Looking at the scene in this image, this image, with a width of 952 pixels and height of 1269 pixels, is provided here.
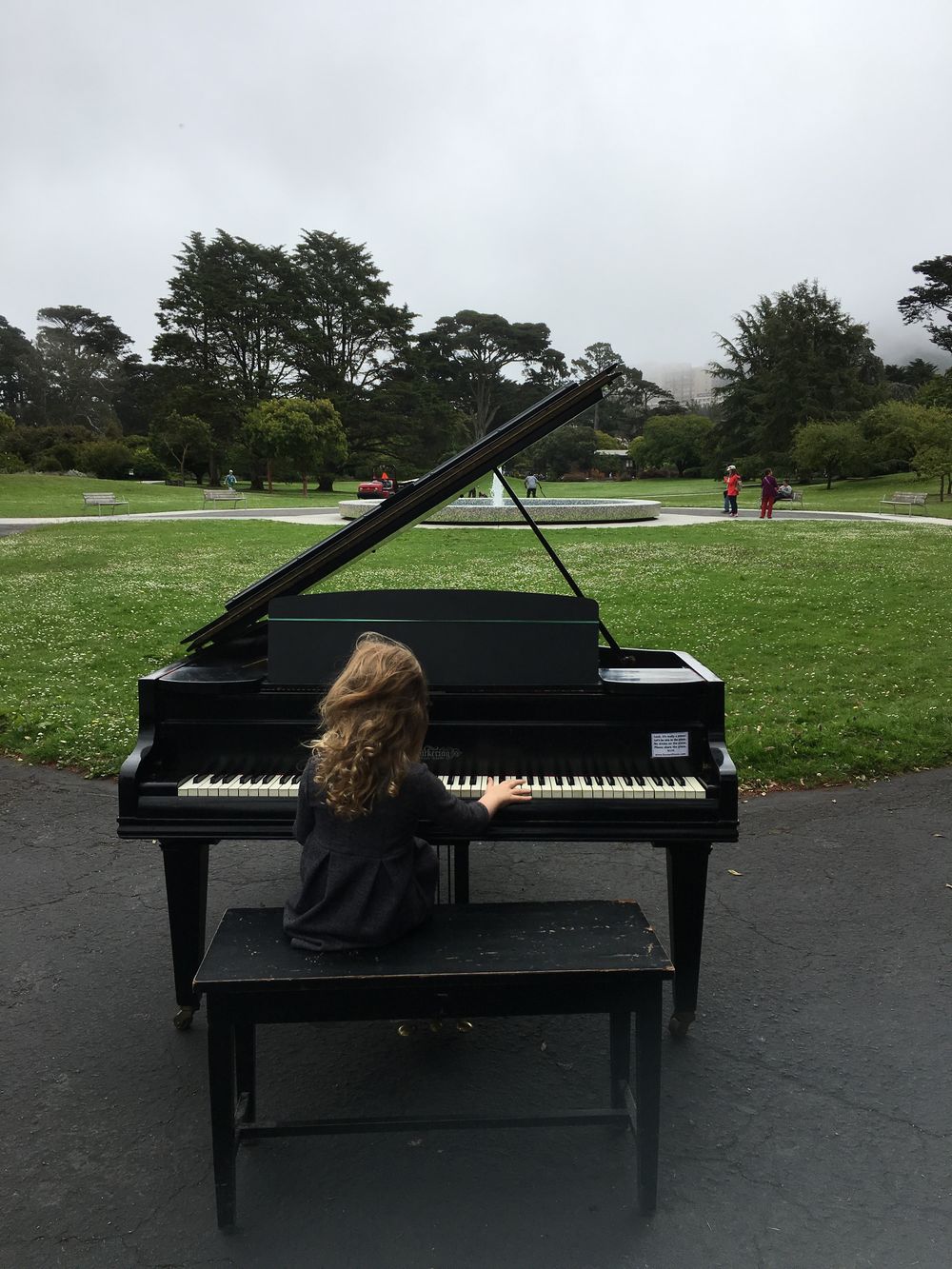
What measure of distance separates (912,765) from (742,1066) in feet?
14.0

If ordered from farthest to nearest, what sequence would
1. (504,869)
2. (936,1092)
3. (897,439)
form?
(897,439) → (504,869) → (936,1092)

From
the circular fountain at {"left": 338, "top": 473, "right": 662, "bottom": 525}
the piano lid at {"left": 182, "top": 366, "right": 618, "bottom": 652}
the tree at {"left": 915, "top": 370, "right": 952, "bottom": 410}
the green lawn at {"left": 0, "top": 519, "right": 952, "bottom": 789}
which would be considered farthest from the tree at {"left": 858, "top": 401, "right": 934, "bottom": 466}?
the piano lid at {"left": 182, "top": 366, "right": 618, "bottom": 652}

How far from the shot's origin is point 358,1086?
345 centimetres

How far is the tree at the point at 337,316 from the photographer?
62375 mm

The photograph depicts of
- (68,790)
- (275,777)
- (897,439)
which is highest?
(897,439)

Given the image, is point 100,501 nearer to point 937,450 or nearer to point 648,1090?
point 937,450

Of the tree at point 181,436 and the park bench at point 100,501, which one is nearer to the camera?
the park bench at point 100,501

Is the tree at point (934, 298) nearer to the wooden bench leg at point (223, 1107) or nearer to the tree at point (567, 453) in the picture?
the tree at point (567, 453)

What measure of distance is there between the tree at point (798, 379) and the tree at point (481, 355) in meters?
20.8

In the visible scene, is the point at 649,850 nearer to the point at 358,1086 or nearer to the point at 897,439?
the point at 358,1086

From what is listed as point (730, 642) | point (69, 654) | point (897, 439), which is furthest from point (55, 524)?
point (897, 439)

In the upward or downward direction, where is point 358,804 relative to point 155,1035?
upward

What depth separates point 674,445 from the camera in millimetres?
71250

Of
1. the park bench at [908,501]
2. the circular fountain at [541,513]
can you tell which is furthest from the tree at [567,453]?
the circular fountain at [541,513]
